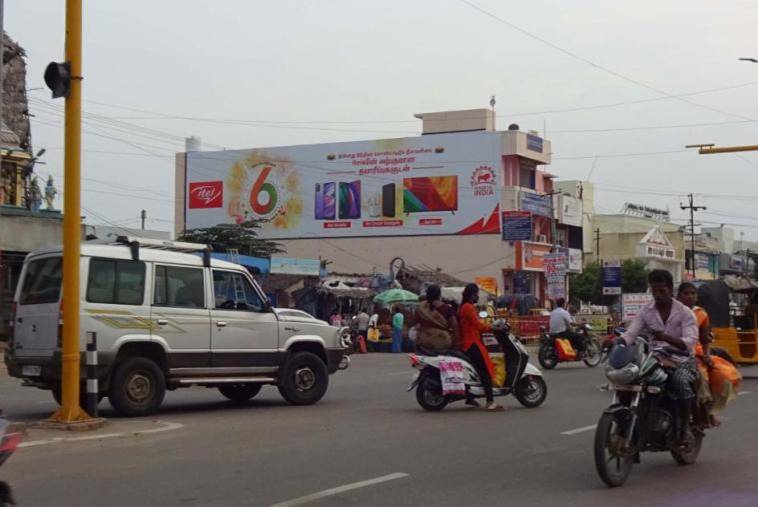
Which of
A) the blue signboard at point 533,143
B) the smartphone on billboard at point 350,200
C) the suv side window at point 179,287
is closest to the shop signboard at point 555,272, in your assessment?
the blue signboard at point 533,143

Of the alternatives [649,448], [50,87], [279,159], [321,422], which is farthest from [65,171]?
[279,159]

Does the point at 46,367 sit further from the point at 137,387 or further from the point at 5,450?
the point at 5,450

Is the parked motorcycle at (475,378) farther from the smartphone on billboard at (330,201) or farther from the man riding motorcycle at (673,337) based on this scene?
the smartphone on billboard at (330,201)

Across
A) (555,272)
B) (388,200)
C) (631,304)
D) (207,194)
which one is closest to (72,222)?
(631,304)

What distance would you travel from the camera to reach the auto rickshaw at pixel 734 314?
1881 centimetres

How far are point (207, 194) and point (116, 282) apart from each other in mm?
60486

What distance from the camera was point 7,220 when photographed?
92.0 feet

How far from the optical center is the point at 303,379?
47.1 feet

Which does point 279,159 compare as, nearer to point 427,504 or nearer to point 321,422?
point 321,422

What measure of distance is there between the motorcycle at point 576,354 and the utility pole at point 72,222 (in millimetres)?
14595

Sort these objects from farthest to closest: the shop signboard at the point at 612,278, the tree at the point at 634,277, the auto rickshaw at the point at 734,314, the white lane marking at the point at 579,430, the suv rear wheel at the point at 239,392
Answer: the tree at the point at 634,277, the shop signboard at the point at 612,278, the auto rickshaw at the point at 734,314, the suv rear wheel at the point at 239,392, the white lane marking at the point at 579,430

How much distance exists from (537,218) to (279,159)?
19214 mm

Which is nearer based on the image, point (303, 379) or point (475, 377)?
point (475, 377)

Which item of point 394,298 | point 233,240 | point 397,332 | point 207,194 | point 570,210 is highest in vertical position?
point 207,194
